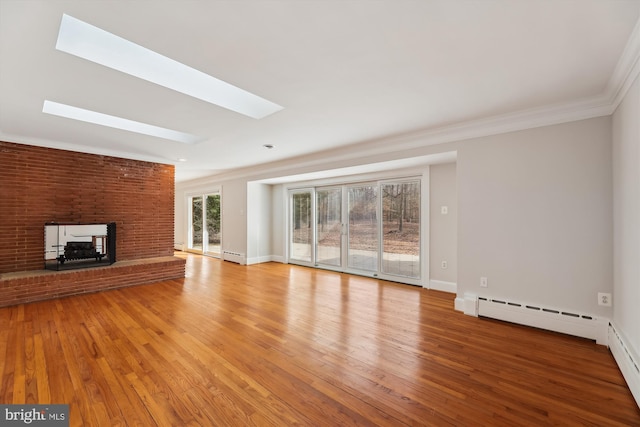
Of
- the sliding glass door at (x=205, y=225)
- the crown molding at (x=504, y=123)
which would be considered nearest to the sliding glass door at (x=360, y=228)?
the crown molding at (x=504, y=123)

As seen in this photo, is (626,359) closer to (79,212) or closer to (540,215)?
(540,215)

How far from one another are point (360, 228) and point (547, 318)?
3.38 metres

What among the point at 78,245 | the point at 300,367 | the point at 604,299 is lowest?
the point at 300,367

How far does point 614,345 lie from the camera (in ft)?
8.31

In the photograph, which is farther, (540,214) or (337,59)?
(540,214)

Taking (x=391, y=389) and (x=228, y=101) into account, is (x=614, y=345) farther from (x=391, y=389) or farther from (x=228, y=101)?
(x=228, y=101)

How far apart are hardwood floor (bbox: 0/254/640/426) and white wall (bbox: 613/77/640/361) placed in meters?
0.46

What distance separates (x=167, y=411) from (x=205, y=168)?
5876 millimetres

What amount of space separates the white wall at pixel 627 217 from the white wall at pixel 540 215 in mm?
152

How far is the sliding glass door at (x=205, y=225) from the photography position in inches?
339

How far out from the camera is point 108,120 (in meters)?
3.78

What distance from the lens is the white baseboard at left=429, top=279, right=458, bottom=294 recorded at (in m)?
4.56

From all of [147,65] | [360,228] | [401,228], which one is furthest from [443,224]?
[147,65]

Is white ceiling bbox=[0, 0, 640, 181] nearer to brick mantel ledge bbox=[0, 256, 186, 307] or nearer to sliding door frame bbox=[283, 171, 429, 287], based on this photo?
sliding door frame bbox=[283, 171, 429, 287]
